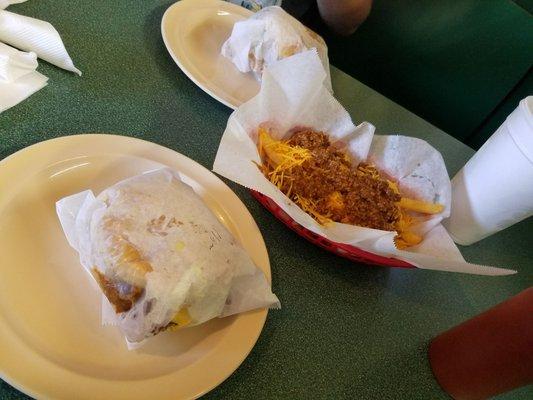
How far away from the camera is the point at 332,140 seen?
2.66ft

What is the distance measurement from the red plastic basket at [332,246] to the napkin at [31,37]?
394mm

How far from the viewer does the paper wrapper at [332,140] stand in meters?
0.64

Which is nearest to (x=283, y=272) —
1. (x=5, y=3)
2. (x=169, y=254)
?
(x=169, y=254)

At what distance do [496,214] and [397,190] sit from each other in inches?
6.4

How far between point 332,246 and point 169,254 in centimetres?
27

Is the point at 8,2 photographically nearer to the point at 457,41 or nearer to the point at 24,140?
the point at 24,140

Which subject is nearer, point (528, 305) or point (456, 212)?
point (528, 305)

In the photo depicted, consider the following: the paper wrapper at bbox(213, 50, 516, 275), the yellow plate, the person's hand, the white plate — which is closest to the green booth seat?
the person's hand

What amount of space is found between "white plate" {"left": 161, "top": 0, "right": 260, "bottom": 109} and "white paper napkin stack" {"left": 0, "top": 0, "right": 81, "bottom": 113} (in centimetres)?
21

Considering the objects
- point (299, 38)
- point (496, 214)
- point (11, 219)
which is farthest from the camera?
point (299, 38)

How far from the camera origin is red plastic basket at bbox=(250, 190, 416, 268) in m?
0.62

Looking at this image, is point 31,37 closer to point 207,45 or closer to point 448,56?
point 207,45

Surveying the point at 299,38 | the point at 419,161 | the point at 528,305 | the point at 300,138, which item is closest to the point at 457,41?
the point at 299,38

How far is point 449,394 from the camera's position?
23.4 inches
